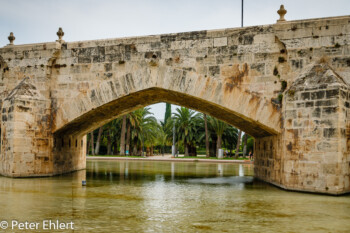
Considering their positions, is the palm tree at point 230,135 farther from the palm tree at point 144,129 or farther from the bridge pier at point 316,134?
the bridge pier at point 316,134

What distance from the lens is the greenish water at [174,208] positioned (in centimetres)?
504

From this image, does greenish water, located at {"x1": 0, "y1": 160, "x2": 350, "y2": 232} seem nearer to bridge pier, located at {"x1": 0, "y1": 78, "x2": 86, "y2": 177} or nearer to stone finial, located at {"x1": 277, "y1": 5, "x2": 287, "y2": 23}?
bridge pier, located at {"x1": 0, "y1": 78, "x2": 86, "y2": 177}

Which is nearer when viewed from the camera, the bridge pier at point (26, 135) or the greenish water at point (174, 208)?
the greenish water at point (174, 208)

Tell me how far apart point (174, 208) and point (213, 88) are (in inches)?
174

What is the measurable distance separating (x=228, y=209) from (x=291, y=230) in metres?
1.60

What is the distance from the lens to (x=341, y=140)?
27.0 ft

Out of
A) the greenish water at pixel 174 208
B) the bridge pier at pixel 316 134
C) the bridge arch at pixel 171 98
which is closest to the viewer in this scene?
the greenish water at pixel 174 208

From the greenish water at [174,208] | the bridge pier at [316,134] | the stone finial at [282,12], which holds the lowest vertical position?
the greenish water at [174,208]

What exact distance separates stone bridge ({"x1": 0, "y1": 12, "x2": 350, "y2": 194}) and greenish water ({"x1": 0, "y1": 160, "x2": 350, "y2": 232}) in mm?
1334

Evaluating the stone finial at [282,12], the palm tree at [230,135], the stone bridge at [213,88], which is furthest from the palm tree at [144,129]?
the stone finial at [282,12]

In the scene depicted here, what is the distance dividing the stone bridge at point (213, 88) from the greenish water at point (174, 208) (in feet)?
4.38

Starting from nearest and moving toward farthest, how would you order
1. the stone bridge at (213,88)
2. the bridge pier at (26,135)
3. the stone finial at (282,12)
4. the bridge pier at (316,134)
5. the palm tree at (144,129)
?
1. the bridge pier at (316,134)
2. the stone bridge at (213,88)
3. the stone finial at (282,12)
4. the bridge pier at (26,135)
5. the palm tree at (144,129)

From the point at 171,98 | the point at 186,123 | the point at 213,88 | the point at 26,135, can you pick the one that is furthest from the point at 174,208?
the point at 186,123

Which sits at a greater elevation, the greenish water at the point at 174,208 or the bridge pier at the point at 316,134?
the bridge pier at the point at 316,134
